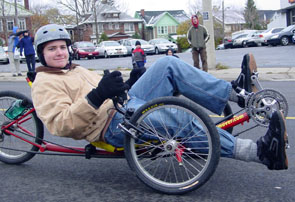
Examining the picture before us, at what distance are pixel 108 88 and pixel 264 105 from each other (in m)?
1.53

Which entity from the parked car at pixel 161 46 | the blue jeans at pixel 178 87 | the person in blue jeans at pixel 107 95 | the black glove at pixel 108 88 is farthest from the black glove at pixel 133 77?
the parked car at pixel 161 46

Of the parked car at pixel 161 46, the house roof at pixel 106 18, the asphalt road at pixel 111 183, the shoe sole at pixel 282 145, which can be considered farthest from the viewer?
the house roof at pixel 106 18

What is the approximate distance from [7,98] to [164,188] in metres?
2.03

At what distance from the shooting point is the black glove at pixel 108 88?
287cm

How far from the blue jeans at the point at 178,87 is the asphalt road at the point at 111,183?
0.43m

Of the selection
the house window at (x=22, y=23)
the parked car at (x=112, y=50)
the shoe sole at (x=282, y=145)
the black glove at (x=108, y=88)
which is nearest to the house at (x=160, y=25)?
the house window at (x=22, y=23)

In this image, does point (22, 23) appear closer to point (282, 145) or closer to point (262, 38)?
point (262, 38)

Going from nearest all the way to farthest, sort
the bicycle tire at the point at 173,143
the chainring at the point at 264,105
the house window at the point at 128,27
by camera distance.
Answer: the bicycle tire at the point at 173,143
the chainring at the point at 264,105
the house window at the point at 128,27

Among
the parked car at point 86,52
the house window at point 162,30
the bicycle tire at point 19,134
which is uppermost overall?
the house window at point 162,30

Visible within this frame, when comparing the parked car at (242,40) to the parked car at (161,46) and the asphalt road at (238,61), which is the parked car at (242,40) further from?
the asphalt road at (238,61)

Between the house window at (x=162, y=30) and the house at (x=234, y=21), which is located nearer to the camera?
the house window at (x=162, y=30)

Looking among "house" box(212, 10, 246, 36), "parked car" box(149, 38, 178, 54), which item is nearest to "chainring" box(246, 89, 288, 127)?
"parked car" box(149, 38, 178, 54)

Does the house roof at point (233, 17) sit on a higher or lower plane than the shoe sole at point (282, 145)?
higher

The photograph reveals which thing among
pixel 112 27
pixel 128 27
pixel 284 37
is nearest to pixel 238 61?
pixel 284 37
